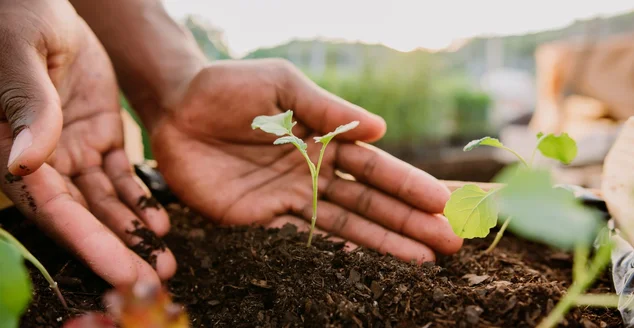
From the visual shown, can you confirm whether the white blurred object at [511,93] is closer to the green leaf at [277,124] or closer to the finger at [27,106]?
the green leaf at [277,124]

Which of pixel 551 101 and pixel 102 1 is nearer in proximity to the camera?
pixel 102 1

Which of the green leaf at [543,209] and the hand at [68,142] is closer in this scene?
the green leaf at [543,209]

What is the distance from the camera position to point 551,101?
541 centimetres

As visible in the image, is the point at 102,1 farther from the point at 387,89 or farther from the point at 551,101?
the point at 551,101

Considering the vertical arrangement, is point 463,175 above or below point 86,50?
below

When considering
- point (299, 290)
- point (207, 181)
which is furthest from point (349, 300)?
point (207, 181)

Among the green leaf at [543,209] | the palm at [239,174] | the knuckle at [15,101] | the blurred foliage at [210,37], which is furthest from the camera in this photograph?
the blurred foliage at [210,37]

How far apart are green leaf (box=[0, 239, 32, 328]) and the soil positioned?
0.87ft

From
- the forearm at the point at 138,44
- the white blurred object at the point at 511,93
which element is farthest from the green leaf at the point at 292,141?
the white blurred object at the point at 511,93

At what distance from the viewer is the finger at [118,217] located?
3.93 feet

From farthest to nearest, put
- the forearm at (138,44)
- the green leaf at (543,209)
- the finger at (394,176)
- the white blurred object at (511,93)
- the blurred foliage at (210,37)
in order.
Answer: the white blurred object at (511,93) < the blurred foliage at (210,37) < the forearm at (138,44) < the finger at (394,176) < the green leaf at (543,209)

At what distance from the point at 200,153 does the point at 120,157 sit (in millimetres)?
246

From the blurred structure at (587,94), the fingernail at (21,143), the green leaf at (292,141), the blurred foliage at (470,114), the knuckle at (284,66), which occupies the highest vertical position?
the knuckle at (284,66)

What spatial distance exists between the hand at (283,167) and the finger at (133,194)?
0.13 m
